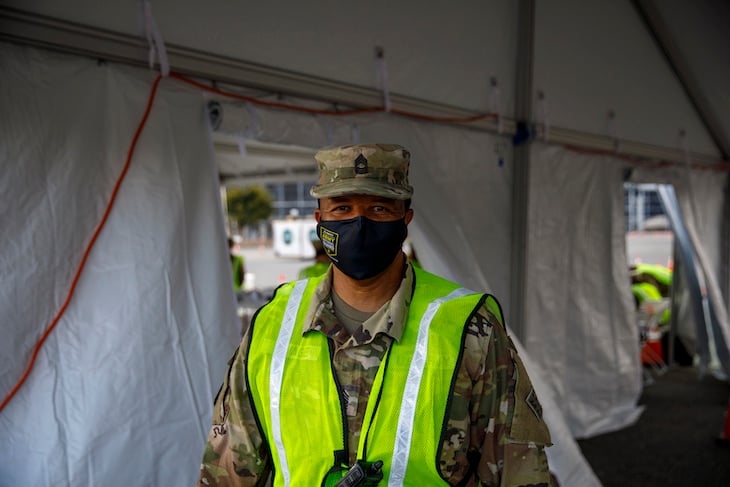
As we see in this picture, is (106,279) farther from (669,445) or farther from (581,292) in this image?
(669,445)

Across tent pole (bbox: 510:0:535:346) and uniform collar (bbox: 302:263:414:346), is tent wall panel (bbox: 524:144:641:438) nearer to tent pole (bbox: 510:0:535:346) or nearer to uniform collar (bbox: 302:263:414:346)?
tent pole (bbox: 510:0:535:346)

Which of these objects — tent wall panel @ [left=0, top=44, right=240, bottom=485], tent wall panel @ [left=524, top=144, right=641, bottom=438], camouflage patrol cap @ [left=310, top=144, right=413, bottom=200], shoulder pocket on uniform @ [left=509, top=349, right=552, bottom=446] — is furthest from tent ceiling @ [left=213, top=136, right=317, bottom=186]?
shoulder pocket on uniform @ [left=509, top=349, right=552, bottom=446]

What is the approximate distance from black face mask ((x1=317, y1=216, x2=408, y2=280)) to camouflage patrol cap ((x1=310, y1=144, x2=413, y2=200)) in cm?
8

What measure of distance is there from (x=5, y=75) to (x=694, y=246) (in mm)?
5567

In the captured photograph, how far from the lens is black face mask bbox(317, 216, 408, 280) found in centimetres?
135

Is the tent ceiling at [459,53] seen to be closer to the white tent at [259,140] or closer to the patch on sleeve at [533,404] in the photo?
the white tent at [259,140]

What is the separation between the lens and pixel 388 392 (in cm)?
126

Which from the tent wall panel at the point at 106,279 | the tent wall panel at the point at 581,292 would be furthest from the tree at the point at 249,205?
the tent wall panel at the point at 106,279

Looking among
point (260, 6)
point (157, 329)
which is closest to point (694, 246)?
point (260, 6)

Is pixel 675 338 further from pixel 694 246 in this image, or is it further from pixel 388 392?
pixel 388 392

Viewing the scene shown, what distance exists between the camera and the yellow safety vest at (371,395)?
48.5 inches

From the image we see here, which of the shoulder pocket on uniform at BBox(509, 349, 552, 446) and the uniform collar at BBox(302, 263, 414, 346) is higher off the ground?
the uniform collar at BBox(302, 263, 414, 346)

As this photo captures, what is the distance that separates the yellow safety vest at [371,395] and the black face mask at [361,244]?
15 cm

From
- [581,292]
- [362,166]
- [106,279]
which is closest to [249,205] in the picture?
[581,292]
